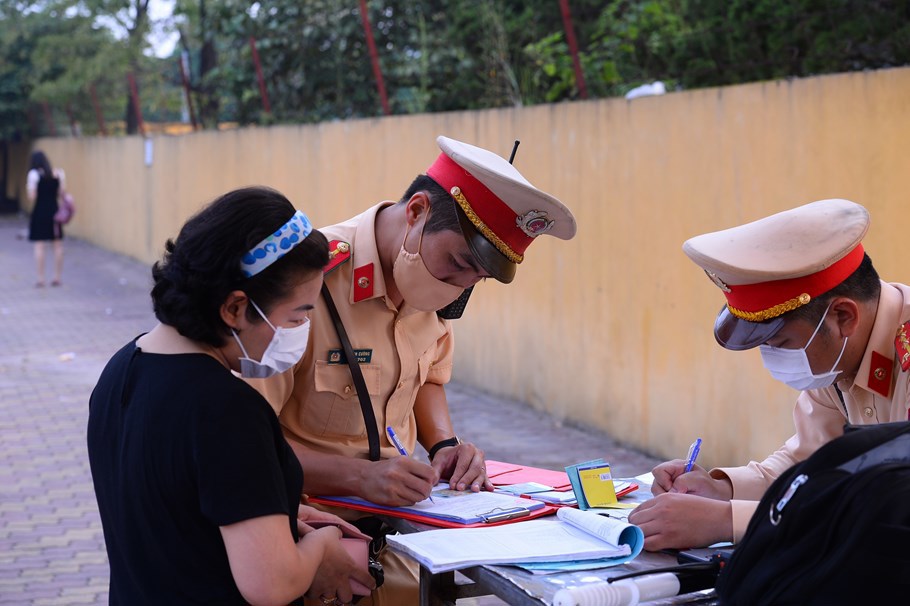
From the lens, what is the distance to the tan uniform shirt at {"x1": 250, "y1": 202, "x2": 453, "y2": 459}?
3.25 meters

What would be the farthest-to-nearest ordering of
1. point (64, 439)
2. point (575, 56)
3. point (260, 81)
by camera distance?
point (260, 81)
point (64, 439)
point (575, 56)

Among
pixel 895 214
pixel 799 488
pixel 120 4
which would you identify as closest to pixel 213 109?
pixel 120 4

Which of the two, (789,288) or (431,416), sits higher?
(789,288)

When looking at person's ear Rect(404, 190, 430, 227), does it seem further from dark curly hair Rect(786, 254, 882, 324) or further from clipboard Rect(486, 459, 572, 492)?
dark curly hair Rect(786, 254, 882, 324)

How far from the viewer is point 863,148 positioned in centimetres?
539

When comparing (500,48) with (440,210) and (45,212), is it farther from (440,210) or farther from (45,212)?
(45,212)

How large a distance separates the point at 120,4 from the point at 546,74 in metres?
15.6

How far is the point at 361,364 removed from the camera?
3314mm

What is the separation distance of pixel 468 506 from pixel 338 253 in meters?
0.80

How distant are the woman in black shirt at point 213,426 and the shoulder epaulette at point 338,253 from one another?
0.67 meters

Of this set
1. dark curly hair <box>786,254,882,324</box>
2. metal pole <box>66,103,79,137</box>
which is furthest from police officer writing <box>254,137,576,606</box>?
metal pole <box>66,103,79,137</box>

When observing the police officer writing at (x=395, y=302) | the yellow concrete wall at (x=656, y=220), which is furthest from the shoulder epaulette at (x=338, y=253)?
the yellow concrete wall at (x=656, y=220)

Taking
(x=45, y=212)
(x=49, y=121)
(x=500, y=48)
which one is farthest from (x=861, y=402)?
(x=49, y=121)

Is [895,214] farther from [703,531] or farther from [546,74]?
[546,74]
